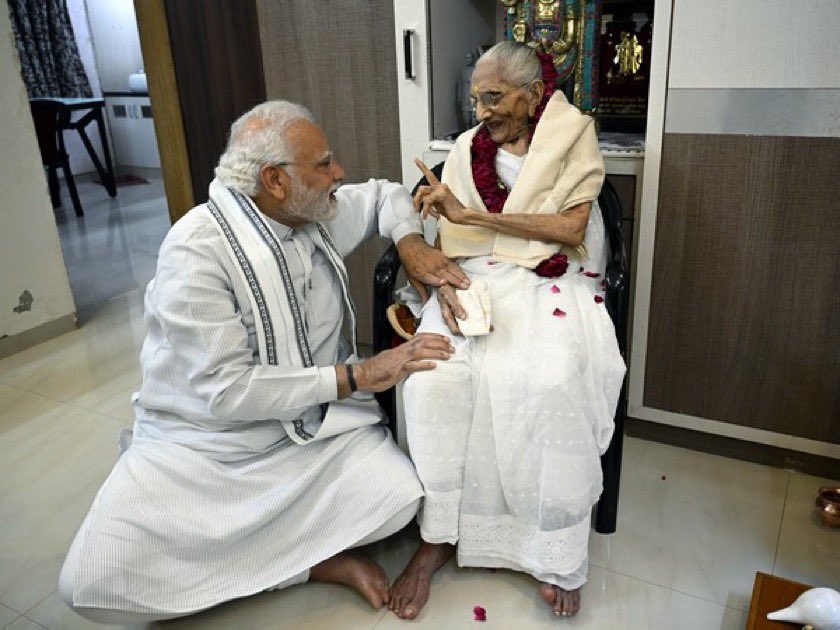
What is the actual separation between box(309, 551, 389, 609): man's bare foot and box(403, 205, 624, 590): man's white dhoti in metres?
0.17

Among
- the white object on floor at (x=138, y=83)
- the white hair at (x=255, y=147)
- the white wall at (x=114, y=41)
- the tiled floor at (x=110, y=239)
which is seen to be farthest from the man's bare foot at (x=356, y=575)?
the white wall at (x=114, y=41)

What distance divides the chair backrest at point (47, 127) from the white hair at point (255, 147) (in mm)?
3999

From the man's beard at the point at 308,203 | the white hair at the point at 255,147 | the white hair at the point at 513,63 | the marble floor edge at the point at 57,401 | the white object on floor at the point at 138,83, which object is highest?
the white hair at the point at 513,63

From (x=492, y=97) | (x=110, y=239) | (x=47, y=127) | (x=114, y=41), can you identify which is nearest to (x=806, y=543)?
(x=492, y=97)

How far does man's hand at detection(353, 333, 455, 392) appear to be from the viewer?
1.69 metres

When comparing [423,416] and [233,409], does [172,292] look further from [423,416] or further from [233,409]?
[423,416]

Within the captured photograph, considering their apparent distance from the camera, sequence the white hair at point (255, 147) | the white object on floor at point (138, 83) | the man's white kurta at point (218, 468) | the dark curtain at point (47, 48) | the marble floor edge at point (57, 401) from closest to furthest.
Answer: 1. the man's white kurta at point (218, 468)
2. the white hair at point (255, 147)
3. the marble floor edge at point (57, 401)
4. the dark curtain at point (47, 48)
5. the white object on floor at point (138, 83)

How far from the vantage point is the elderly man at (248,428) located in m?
1.61

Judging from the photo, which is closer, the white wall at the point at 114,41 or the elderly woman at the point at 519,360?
the elderly woman at the point at 519,360

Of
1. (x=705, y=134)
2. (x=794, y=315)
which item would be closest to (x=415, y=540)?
(x=794, y=315)

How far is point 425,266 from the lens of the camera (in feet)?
6.32

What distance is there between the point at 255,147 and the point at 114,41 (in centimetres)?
629

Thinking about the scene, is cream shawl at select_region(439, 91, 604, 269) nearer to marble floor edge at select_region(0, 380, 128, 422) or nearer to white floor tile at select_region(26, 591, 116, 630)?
white floor tile at select_region(26, 591, 116, 630)

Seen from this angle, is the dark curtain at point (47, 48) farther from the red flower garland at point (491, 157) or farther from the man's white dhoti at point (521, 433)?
the man's white dhoti at point (521, 433)
